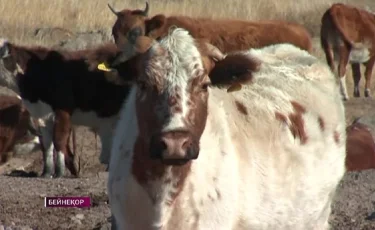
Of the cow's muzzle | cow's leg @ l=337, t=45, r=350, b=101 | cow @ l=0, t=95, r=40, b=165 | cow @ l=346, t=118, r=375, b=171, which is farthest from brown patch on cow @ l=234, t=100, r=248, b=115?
cow's leg @ l=337, t=45, r=350, b=101

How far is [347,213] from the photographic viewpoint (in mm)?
10609

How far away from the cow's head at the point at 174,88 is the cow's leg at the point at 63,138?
9.94 meters

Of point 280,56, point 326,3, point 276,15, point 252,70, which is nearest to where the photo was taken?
point 252,70

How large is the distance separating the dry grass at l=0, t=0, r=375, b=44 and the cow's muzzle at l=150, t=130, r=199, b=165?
21.5m

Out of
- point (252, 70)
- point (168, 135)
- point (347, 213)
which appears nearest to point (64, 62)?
point (347, 213)

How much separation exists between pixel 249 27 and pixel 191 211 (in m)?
10.9

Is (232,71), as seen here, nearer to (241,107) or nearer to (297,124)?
(241,107)

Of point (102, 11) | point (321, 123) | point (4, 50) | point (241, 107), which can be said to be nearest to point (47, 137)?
point (4, 50)

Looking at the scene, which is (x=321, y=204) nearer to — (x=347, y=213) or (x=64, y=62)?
(x=347, y=213)

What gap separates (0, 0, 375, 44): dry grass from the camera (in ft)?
92.9

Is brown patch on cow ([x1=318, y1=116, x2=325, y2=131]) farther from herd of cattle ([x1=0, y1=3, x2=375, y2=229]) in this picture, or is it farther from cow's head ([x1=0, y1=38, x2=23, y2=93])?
cow's head ([x1=0, y1=38, x2=23, y2=93])

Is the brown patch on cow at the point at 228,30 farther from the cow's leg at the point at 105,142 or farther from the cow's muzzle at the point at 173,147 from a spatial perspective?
the cow's muzzle at the point at 173,147

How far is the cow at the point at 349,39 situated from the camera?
25830 millimetres

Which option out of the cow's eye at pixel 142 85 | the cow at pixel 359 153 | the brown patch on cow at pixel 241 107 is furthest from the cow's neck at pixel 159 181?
the cow at pixel 359 153
